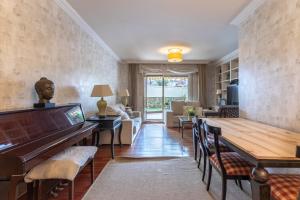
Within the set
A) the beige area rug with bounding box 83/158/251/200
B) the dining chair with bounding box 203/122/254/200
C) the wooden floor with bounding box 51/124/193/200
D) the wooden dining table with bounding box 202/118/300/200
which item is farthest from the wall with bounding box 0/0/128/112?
the wooden dining table with bounding box 202/118/300/200

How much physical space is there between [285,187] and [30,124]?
6.92ft

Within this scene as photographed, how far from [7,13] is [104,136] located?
3052 millimetres

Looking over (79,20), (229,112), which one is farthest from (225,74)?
(79,20)

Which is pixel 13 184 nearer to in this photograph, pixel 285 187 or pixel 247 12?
pixel 285 187

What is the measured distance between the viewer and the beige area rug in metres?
2.24

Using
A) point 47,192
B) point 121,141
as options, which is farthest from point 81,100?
point 47,192

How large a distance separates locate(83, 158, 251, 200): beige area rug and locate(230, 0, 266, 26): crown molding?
252cm

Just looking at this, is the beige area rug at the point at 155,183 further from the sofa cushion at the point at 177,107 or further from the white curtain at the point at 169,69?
the white curtain at the point at 169,69

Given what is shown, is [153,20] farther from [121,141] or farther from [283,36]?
[121,141]

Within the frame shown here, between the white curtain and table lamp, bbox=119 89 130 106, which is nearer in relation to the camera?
table lamp, bbox=119 89 130 106

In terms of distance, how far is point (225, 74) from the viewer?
741 centimetres

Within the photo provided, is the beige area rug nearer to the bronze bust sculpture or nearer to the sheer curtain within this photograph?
the bronze bust sculpture

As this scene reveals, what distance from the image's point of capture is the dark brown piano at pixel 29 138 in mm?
1322

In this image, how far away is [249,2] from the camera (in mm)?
2959
